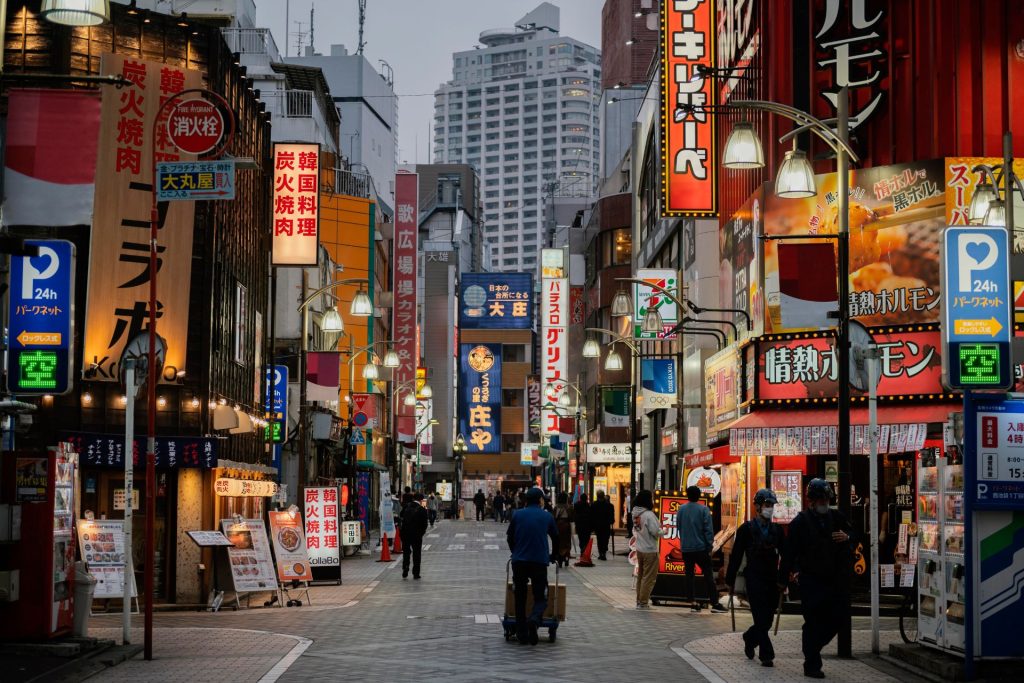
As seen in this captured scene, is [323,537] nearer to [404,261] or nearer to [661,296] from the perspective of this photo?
[661,296]

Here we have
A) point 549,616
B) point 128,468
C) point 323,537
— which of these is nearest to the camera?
point 128,468

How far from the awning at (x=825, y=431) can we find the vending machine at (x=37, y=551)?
40.8 feet

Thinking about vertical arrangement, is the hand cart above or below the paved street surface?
above

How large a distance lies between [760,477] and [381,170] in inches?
2732

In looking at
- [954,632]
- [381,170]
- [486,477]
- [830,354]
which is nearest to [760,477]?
[830,354]

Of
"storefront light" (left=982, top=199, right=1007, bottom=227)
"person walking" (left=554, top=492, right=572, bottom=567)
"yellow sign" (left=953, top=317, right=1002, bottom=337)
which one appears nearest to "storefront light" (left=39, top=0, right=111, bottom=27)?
"yellow sign" (left=953, top=317, right=1002, bottom=337)

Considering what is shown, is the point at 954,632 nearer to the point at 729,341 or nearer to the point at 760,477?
the point at 760,477

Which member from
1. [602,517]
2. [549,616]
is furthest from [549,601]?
[602,517]

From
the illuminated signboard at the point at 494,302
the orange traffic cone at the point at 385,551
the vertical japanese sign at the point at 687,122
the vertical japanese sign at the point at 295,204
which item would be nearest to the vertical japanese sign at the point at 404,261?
the orange traffic cone at the point at 385,551

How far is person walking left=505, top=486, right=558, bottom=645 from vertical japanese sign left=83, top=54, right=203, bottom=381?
29.7 ft

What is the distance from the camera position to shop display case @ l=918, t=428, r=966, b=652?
14.8 m

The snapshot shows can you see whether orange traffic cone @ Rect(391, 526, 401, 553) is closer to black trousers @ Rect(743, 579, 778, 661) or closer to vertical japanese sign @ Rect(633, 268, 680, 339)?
vertical japanese sign @ Rect(633, 268, 680, 339)

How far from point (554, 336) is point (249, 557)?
69564mm

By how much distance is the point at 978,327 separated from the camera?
48.4ft
